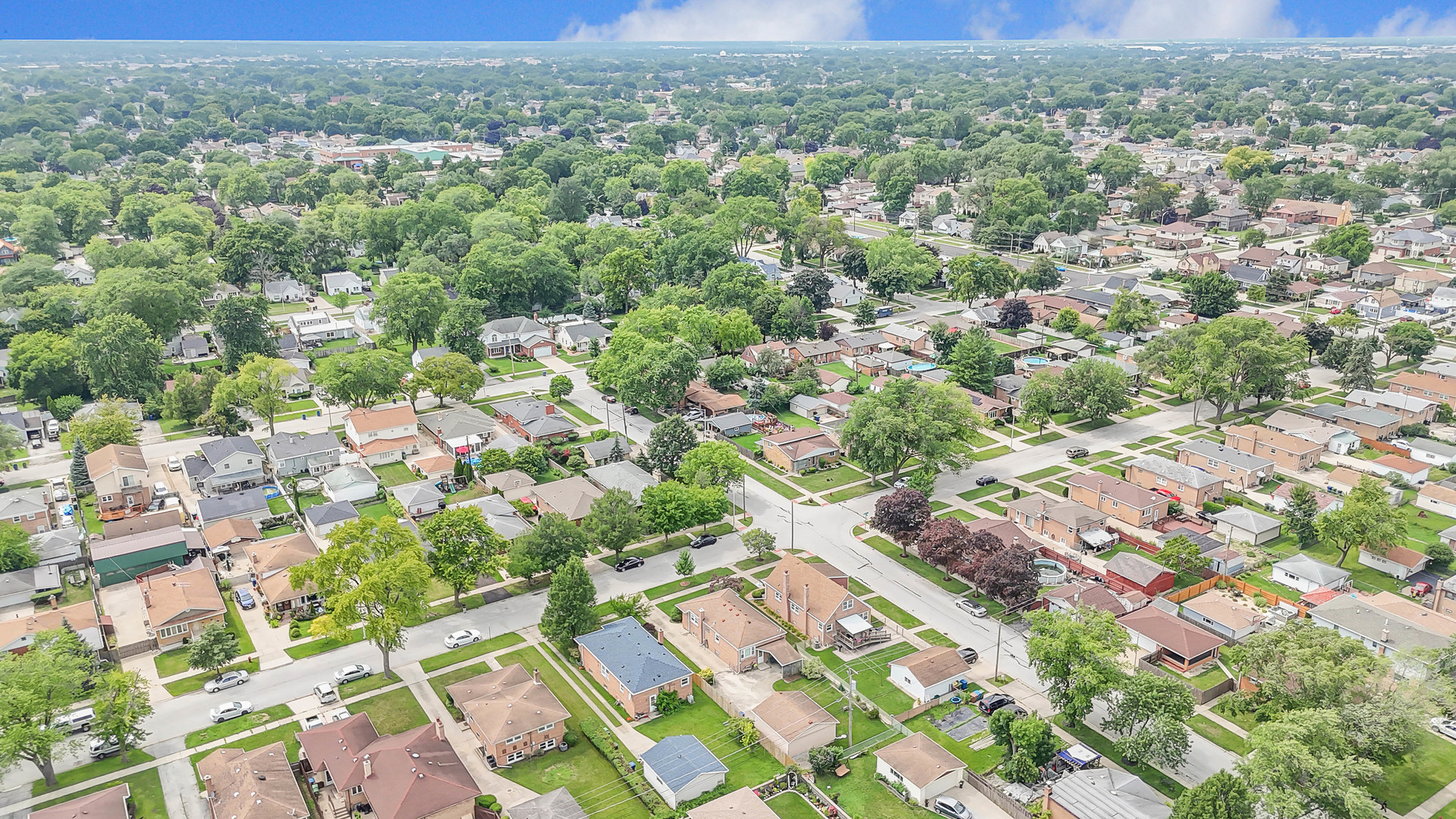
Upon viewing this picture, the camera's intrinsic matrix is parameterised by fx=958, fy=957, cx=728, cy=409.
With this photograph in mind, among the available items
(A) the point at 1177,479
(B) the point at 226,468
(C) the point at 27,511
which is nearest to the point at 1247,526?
(A) the point at 1177,479

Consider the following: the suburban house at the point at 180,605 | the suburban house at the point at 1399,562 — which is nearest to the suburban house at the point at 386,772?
the suburban house at the point at 180,605

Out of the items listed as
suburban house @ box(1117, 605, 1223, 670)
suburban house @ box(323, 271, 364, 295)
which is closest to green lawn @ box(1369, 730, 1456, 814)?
suburban house @ box(1117, 605, 1223, 670)

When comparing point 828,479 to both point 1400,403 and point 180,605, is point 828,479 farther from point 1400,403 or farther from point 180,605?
point 1400,403

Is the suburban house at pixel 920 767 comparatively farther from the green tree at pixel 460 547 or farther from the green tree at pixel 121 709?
the green tree at pixel 121 709

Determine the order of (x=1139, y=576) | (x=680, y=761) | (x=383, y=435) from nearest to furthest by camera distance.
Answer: (x=680, y=761), (x=1139, y=576), (x=383, y=435)

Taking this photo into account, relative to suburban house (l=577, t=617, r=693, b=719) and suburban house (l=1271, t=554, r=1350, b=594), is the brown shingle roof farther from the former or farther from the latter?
suburban house (l=1271, t=554, r=1350, b=594)
